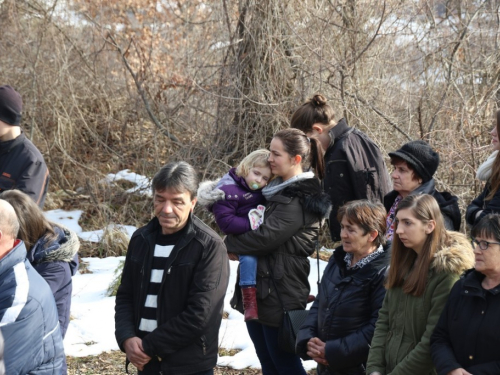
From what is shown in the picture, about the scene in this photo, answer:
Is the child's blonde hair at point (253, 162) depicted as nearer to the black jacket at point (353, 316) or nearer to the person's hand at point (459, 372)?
the black jacket at point (353, 316)

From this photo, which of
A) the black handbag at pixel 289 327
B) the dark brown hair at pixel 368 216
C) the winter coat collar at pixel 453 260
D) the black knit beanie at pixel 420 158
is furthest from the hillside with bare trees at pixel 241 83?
the winter coat collar at pixel 453 260

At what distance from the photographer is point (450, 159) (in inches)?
289

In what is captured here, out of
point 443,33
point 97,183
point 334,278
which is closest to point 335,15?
point 443,33

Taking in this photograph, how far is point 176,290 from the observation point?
391cm

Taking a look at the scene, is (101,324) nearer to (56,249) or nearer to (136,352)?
(56,249)

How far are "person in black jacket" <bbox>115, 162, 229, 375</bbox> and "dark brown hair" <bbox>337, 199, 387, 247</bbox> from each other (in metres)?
0.76

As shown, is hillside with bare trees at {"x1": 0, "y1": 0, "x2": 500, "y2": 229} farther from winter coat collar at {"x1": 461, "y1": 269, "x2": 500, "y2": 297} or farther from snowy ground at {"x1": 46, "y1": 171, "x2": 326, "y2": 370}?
winter coat collar at {"x1": 461, "y1": 269, "x2": 500, "y2": 297}

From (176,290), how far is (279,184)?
1103 mm

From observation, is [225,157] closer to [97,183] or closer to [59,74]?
[97,183]

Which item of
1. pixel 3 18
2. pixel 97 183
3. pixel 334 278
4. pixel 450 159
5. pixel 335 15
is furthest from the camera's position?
pixel 3 18

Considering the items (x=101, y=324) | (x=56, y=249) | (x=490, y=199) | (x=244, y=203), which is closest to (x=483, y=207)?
(x=490, y=199)

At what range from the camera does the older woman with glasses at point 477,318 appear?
3.40 m

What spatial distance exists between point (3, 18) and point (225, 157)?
15.6 feet

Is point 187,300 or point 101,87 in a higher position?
point 101,87
